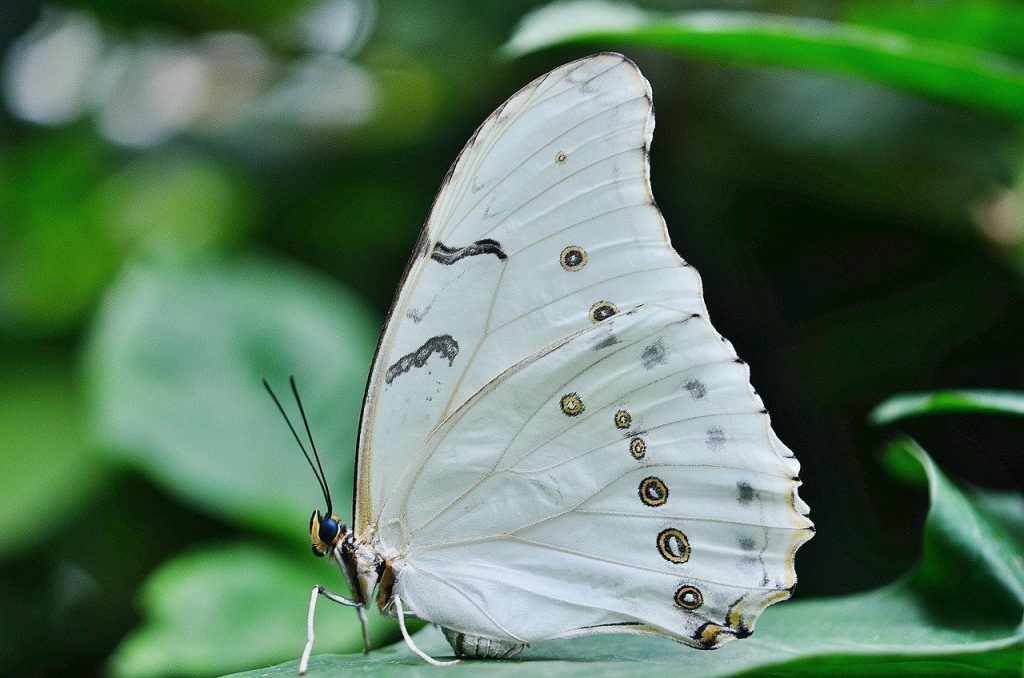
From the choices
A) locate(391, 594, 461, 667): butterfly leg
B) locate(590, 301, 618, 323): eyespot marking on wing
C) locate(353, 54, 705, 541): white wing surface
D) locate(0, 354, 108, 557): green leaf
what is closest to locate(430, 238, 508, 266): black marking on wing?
locate(353, 54, 705, 541): white wing surface

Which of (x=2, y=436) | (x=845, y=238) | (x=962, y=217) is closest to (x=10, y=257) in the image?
(x=2, y=436)

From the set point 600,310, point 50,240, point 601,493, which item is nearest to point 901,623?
point 601,493

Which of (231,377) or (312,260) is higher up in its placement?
(312,260)

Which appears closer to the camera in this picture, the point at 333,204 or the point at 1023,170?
the point at 1023,170

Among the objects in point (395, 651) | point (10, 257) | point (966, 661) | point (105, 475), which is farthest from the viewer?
point (10, 257)

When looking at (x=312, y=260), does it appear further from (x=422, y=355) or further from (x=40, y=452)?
(x=422, y=355)

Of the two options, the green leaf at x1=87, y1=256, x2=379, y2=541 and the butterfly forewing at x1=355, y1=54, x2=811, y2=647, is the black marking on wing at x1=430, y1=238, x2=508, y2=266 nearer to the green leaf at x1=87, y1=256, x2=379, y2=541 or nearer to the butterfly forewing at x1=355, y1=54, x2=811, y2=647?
the butterfly forewing at x1=355, y1=54, x2=811, y2=647

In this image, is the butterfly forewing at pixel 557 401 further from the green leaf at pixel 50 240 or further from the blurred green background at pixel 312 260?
the green leaf at pixel 50 240

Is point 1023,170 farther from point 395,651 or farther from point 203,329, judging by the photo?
point 203,329
